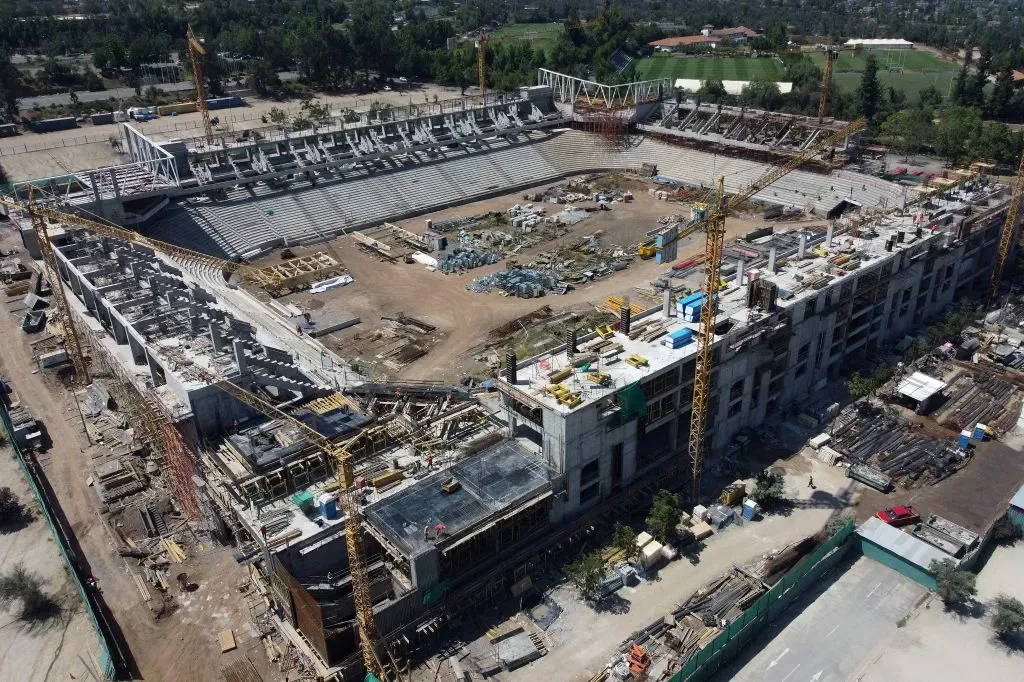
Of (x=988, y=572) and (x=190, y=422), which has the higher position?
(x=190, y=422)

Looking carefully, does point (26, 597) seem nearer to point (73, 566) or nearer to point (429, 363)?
point (73, 566)

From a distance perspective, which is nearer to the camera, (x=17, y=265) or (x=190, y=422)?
(x=190, y=422)

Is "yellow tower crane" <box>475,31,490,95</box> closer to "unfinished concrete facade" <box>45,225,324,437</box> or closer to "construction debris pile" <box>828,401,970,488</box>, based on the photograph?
"unfinished concrete facade" <box>45,225,324,437</box>


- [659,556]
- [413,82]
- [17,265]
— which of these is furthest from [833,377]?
[413,82]

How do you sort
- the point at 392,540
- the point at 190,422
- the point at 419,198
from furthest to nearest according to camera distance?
1. the point at 419,198
2. the point at 190,422
3. the point at 392,540

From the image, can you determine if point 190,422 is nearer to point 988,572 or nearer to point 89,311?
point 89,311

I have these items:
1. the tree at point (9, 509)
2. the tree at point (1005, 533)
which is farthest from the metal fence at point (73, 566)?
the tree at point (1005, 533)

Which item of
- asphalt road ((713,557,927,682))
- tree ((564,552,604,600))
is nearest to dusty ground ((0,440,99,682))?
tree ((564,552,604,600))
